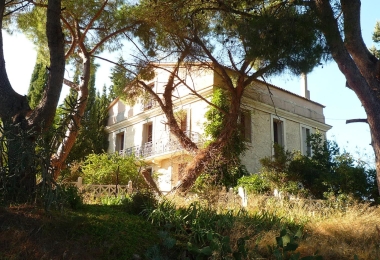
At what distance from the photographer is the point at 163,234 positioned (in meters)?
6.03

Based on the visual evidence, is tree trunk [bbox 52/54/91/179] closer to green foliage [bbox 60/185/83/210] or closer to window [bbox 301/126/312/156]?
green foliage [bbox 60/185/83/210]

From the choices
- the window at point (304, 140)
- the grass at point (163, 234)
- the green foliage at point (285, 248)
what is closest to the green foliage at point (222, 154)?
the window at point (304, 140)

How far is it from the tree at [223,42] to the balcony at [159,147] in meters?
3.29

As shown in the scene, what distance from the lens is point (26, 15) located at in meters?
13.4

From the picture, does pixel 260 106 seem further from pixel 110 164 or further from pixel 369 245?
pixel 369 245

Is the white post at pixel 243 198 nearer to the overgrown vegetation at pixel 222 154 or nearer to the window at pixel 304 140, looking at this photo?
the overgrown vegetation at pixel 222 154

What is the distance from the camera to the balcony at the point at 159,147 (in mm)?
20172

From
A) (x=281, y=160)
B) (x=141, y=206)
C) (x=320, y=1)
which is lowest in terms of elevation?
(x=141, y=206)

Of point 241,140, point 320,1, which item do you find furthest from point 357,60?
point 241,140

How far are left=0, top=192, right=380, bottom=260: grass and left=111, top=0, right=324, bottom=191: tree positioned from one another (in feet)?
12.5

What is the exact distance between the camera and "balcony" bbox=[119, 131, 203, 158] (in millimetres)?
20172

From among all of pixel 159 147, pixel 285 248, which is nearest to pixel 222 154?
pixel 159 147

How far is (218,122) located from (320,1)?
9449 millimetres

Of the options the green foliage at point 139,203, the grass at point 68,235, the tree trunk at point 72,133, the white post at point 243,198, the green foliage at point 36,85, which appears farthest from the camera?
the green foliage at point 36,85
